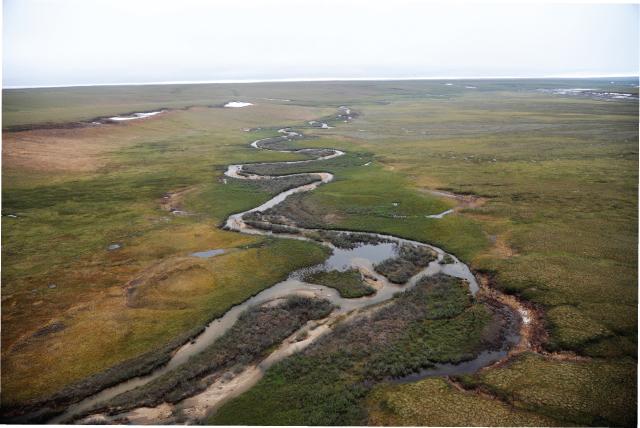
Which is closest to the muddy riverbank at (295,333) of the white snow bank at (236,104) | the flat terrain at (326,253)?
the flat terrain at (326,253)

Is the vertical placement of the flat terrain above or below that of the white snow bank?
below

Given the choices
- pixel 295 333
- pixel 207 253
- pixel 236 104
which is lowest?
pixel 295 333

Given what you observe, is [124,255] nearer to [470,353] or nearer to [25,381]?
[25,381]

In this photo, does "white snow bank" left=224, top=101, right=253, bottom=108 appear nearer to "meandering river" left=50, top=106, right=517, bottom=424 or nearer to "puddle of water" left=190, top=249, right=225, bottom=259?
"meandering river" left=50, top=106, right=517, bottom=424

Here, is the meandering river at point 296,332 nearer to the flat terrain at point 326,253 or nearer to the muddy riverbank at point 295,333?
the muddy riverbank at point 295,333

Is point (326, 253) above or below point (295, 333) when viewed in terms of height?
above

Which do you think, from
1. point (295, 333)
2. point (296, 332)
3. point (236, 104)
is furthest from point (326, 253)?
point (236, 104)

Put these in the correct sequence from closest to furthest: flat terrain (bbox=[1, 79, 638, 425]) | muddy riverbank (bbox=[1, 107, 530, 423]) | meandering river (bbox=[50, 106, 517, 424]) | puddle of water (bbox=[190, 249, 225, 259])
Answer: meandering river (bbox=[50, 106, 517, 424]) → muddy riverbank (bbox=[1, 107, 530, 423]) → flat terrain (bbox=[1, 79, 638, 425]) → puddle of water (bbox=[190, 249, 225, 259])

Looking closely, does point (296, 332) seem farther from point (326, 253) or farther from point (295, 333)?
point (326, 253)

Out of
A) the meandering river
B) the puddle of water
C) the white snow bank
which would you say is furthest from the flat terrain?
the white snow bank
